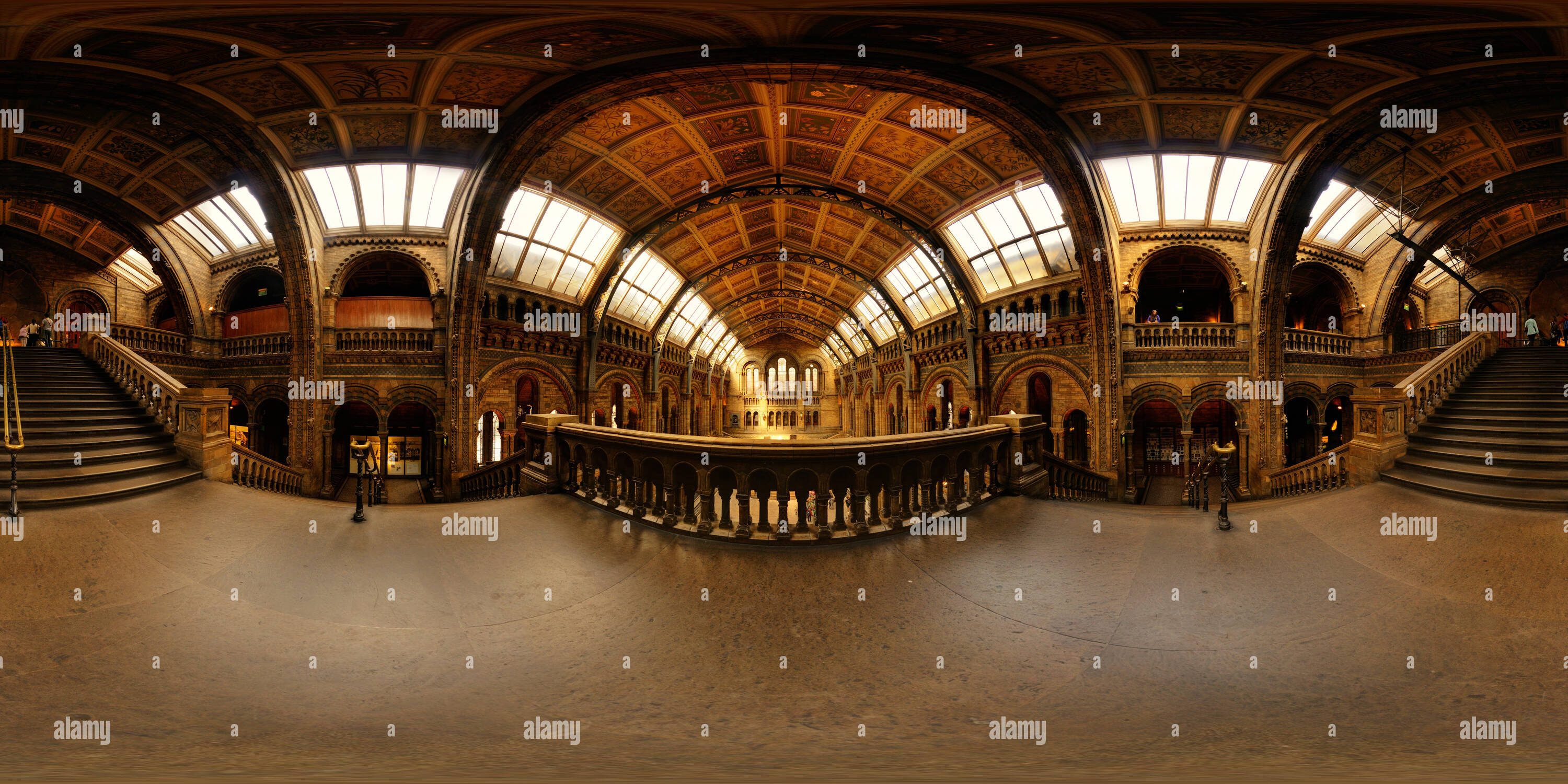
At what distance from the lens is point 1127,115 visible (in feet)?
→ 34.1

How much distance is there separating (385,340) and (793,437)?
11.1 metres

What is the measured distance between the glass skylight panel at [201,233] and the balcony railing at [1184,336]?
25.7 metres

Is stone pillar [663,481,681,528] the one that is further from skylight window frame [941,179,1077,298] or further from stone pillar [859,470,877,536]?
skylight window frame [941,179,1077,298]

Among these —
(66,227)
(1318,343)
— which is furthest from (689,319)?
(1318,343)

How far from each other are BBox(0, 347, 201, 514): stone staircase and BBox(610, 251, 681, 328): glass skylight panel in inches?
431

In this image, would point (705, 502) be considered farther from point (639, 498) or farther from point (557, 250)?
point (557, 250)

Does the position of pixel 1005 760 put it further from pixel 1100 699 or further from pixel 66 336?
pixel 66 336

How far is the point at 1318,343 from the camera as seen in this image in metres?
15.0

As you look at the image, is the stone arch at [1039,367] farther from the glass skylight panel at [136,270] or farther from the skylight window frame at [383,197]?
the glass skylight panel at [136,270]

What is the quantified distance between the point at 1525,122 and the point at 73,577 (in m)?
23.7

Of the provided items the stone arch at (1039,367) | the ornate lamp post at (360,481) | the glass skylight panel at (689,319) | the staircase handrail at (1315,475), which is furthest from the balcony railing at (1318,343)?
the ornate lamp post at (360,481)

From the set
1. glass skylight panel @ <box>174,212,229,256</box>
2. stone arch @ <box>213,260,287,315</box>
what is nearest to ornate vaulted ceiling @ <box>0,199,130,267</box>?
glass skylight panel @ <box>174,212,229,256</box>

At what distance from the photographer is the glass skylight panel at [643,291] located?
724 inches

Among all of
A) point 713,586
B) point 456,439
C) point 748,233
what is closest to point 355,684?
point 713,586
